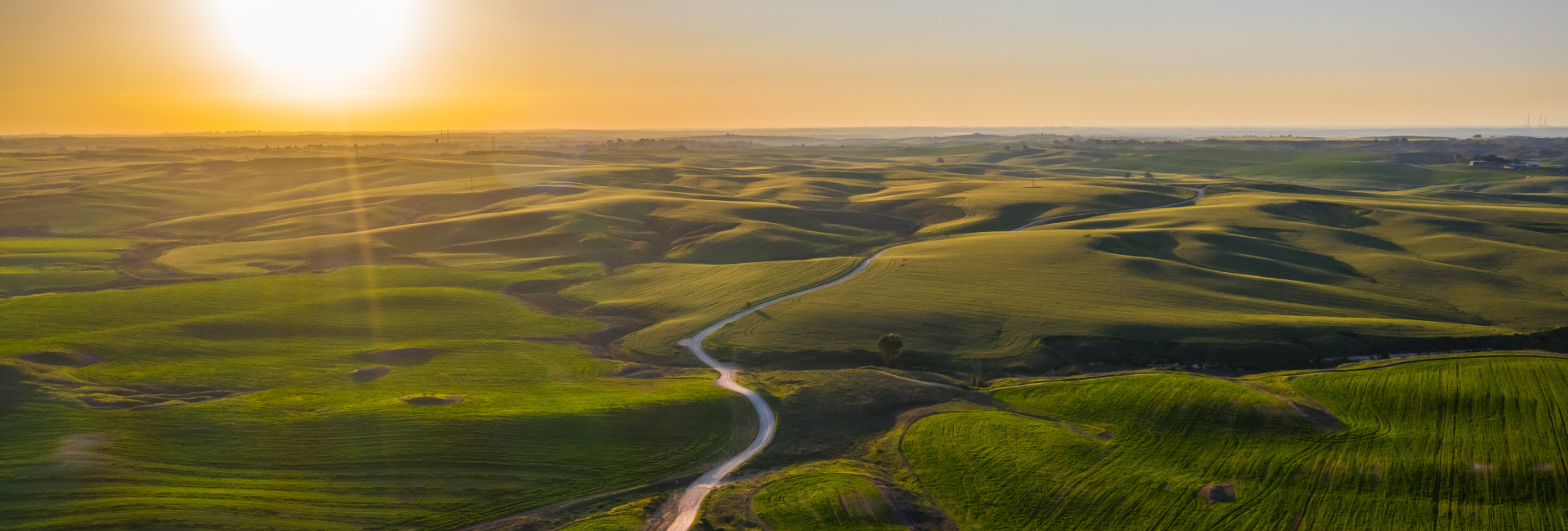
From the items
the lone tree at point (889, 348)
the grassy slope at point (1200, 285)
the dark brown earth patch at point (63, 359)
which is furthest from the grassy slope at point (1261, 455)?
the dark brown earth patch at point (63, 359)

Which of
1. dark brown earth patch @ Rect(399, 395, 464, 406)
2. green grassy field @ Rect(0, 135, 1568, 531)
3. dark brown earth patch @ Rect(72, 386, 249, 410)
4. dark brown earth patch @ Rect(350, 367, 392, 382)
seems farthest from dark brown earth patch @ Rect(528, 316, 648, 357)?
dark brown earth patch @ Rect(72, 386, 249, 410)

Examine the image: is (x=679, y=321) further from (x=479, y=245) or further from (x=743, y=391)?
(x=479, y=245)

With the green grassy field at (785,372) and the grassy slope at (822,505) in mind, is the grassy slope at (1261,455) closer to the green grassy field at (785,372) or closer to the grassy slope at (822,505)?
the green grassy field at (785,372)

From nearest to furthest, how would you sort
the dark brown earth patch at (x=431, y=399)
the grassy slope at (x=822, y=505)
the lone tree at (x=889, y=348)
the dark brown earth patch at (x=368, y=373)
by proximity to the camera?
the grassy slope at (x=822, y=505) → the dark brown earth patch at (x=431, y=399) → the dark brown earth patch at (x=368, y=373) → the lone tree at (x=889, y=348)

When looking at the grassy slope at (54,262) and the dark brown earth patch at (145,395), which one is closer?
the dark brown earth patch at (145,395)

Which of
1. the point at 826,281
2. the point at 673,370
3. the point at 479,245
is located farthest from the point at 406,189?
the point at 673,370

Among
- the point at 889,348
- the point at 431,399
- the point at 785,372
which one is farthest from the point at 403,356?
the point at 889,348
